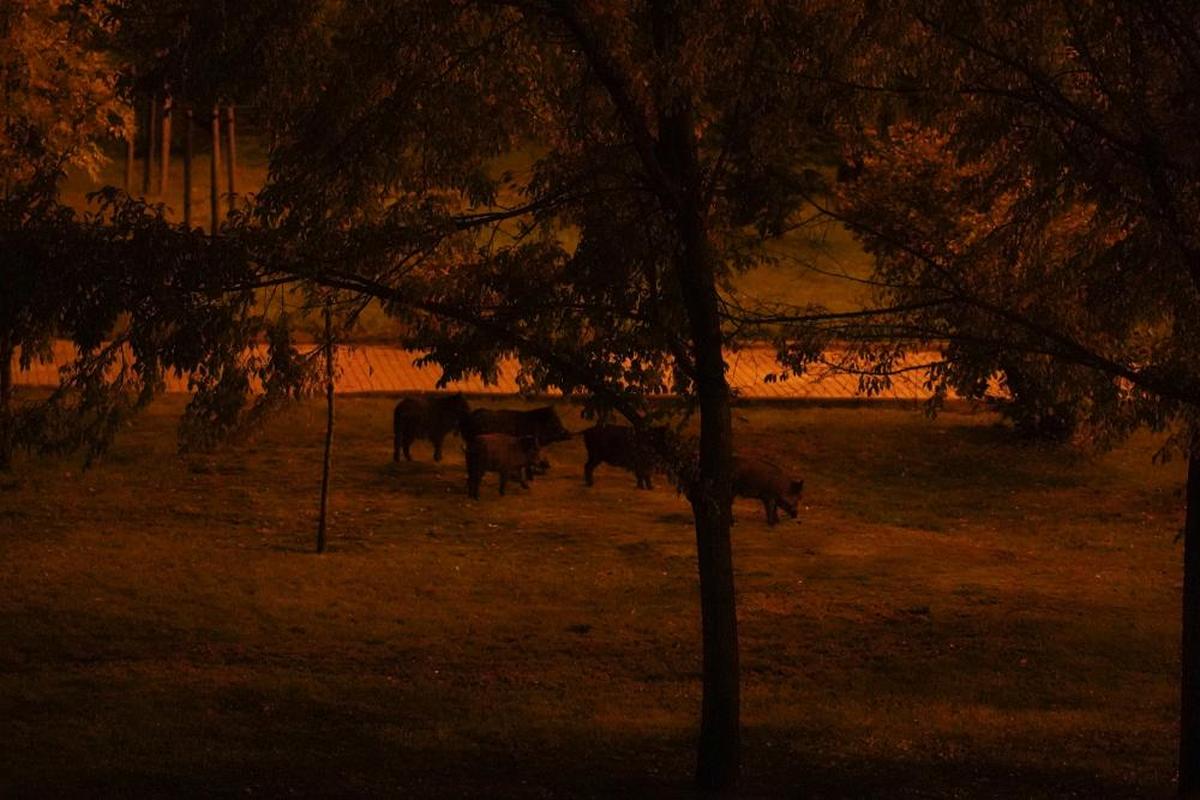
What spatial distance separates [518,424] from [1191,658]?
11.0 meters

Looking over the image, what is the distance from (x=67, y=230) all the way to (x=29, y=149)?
715 centimetres

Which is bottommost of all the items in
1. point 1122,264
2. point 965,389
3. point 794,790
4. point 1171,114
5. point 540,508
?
point 794,790

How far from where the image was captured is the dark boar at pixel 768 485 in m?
18.3

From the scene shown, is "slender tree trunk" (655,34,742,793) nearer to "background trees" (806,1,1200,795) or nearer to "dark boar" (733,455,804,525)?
"background trees" (806,1,1200,795)

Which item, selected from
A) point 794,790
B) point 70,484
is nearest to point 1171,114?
point 794,790

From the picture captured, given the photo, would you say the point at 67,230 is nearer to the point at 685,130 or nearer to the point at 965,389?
the point at 685,130

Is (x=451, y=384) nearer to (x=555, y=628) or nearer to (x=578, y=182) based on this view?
(x=555, y=628)

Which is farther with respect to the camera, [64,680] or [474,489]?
[474,489]

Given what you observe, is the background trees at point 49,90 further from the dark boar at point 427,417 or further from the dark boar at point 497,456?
the dark boar at point 497,456

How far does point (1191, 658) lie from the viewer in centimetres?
1076

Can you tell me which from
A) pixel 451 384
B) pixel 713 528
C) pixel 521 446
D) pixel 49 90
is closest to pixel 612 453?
pixel 521 446

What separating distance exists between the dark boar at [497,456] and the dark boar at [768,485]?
2.63 meters

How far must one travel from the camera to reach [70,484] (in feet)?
63.2

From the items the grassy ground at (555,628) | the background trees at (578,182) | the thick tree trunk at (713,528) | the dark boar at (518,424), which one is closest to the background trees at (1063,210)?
the background trees at (578,182)
